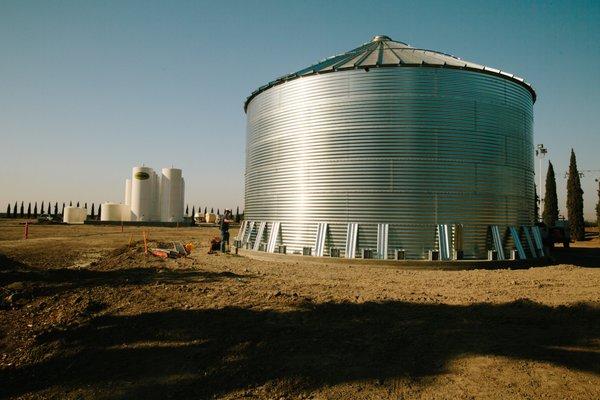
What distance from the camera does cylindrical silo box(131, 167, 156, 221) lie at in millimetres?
50853

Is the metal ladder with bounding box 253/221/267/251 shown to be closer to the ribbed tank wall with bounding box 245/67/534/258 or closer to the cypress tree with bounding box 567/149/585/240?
the ribbed tank wall with bounding box 245/67/534/258

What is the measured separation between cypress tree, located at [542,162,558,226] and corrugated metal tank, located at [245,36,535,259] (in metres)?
34.5

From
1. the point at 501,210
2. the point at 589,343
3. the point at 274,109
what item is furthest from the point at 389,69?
the point at 589,343

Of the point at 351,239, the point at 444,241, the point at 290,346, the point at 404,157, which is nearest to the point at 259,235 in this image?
the point at 351,239

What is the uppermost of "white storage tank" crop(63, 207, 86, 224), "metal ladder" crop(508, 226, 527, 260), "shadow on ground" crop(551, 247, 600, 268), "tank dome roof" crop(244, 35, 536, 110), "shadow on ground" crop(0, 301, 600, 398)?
"tank dome roof" crop(244, 35, 536, 110)

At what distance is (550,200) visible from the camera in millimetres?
48375

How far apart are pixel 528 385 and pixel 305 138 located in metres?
14.4

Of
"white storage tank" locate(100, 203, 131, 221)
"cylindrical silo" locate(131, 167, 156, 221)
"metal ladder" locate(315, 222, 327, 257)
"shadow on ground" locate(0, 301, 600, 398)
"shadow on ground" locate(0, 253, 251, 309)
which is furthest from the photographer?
"white storage tank" locate(100, 203, 131, 221)

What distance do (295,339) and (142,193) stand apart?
163 ft

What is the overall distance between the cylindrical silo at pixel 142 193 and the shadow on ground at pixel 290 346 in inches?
1809

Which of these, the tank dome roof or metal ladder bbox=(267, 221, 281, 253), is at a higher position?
the tank dome roof

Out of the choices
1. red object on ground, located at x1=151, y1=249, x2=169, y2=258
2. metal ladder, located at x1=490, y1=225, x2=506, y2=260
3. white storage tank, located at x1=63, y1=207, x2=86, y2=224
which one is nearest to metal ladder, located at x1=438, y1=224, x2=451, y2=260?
metal ladder, located at x1=490, y1=225, x2=506, y2=260

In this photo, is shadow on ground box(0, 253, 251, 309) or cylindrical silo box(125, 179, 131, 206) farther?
cylindrical silo box(125, 179, 131, 206)

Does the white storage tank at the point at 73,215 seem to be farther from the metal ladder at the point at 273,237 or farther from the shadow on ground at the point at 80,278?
the metal ladder at the point at 273,237
